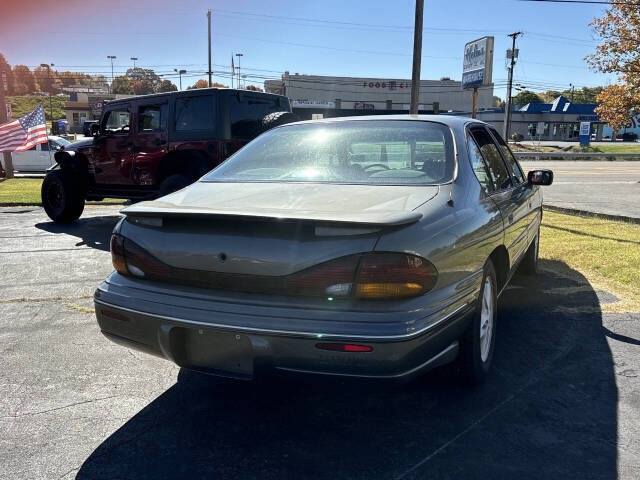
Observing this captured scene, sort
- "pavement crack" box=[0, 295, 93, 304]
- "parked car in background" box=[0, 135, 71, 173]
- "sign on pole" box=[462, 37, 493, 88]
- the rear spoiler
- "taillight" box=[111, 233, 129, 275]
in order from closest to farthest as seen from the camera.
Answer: the rear spoiler
"taillight" box=[111, 233, 129, 275]
"pavement crack" box=[0, 295, 93, 304]
"sign on pole" box=[462, 37, 493, 88]
"parked car in background" box=[0, 135, 71, 173]

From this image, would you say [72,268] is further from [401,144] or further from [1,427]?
[401,144]

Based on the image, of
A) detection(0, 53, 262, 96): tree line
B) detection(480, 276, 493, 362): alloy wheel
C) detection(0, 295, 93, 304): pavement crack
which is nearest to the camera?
detection(480, 276, 493, 362): alloy wheel

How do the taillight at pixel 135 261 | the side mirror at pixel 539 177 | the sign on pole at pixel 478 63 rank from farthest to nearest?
1. the sign on pole at pixel 478 63
2. the side mirror at pixel 539 177
3. the taillight at pixel 135 261

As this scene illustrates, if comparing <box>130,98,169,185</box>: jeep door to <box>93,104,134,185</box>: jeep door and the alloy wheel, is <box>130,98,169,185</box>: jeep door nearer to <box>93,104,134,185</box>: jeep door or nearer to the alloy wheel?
<box>93,104,134,185</box>: jeep door

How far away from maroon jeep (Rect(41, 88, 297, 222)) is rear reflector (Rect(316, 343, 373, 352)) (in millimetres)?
5766

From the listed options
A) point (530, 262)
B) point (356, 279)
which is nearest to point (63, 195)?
point (530, 262)

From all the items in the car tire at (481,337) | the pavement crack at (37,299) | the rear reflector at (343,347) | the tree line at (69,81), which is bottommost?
the pavement crack at (37,299)

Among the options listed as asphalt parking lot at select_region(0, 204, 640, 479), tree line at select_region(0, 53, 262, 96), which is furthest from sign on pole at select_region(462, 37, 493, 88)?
tree line at select_region(0, 53, 262, 96)

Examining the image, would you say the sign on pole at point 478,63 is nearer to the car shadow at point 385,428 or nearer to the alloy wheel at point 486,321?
the alloy wheel at point 486,321

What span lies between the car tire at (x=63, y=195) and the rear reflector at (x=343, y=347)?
8.25 meters

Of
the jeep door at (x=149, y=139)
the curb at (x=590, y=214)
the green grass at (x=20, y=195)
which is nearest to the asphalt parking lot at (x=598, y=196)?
the curb at (x=590, y=214)

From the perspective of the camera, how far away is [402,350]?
7.23ft

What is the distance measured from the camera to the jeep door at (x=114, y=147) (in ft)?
28.3

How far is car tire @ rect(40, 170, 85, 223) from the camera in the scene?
30.1ft
